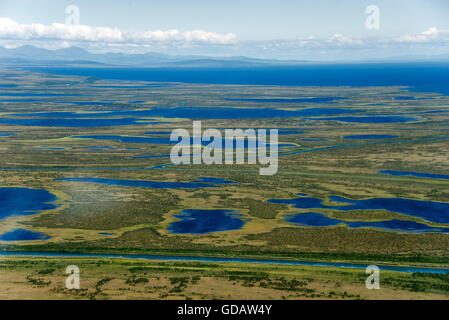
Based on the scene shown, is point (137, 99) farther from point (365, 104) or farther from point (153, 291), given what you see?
point (153, 291)

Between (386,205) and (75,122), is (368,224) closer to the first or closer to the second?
(386,205)

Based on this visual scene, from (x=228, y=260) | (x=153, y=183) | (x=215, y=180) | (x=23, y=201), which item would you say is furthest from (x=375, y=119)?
(x=228, y=260)

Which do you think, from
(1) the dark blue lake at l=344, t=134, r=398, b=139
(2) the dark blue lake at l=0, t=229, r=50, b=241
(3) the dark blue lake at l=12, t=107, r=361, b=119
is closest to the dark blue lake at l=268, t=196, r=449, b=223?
(2) the dark blue lake at l=0, t=229, r=50, b=241

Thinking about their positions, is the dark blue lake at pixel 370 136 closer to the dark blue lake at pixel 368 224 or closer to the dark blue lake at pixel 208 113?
the dark blue lake at pixel 208 113

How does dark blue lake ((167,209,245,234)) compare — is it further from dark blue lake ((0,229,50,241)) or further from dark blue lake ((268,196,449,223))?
dark blue lake ((0,229,50,241))

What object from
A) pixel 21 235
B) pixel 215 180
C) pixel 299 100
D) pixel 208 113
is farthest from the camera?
pixel 299 100

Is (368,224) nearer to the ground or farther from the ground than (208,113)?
nearer to the ground

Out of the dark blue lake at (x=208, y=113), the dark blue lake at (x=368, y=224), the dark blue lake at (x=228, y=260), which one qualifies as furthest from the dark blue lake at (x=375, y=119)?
the dark blue lake at (x=228, y=260)
